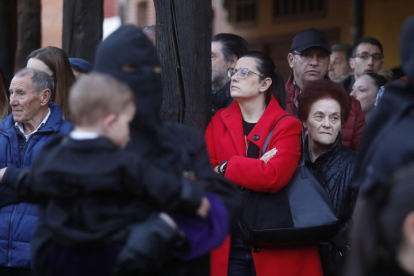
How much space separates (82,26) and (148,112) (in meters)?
3.98

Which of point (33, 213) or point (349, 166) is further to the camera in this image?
point (349, 166)

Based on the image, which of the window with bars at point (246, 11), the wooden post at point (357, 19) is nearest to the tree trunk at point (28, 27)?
the wooden post at point (357, 19)

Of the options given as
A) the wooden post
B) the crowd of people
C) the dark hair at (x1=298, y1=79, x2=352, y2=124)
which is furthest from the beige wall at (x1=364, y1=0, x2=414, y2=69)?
the crowd of people

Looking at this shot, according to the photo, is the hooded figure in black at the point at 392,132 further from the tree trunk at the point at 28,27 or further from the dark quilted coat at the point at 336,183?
the tree trunk at the point at 28,27

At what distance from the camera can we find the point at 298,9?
1158 centimetres

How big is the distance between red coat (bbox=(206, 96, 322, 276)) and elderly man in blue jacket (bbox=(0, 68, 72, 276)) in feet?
3.24

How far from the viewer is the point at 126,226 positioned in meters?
2.11

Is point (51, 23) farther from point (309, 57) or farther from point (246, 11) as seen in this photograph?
point (309, 57)

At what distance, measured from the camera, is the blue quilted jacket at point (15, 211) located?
3.45m

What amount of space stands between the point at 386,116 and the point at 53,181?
1211 millimetres

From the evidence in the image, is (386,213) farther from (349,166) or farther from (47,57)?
(47,57)

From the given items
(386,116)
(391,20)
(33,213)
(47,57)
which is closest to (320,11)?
(391,20)

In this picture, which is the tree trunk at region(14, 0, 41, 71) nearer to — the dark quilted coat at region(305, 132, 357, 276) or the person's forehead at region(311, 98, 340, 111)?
the person's forehead at region(311, 98, 340, 111)

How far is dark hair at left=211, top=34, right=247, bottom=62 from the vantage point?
5.00 metres
